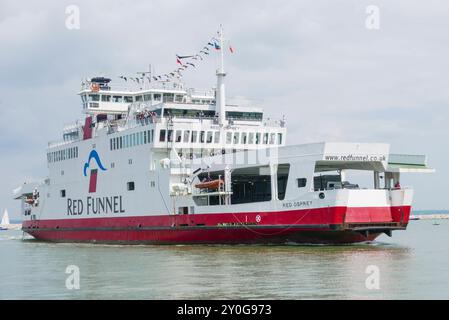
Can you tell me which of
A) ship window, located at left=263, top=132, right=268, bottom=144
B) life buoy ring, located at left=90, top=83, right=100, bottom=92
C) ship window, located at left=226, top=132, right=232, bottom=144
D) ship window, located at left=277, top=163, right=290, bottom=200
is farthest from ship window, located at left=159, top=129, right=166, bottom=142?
life buoy ring, located at left=90, top=83, right=100, bottom=92

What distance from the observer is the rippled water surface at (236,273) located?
19.2 m

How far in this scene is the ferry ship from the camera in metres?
29.7

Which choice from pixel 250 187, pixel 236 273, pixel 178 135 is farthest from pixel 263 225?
pixel 236 273

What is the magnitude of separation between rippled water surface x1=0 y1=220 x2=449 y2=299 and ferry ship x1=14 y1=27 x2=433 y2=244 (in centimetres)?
114

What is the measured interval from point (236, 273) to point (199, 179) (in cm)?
1152

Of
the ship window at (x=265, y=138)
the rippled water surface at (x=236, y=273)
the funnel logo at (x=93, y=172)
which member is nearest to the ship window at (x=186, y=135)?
the ship window at (x=265, y=138)

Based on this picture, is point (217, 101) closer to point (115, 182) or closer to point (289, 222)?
point (115, 182)

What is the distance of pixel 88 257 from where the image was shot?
31.1 meters

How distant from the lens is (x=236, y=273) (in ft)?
74.5

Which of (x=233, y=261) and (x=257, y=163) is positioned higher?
(x=257, y=163)

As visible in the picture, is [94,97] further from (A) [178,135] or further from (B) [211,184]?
(B) [211,184]

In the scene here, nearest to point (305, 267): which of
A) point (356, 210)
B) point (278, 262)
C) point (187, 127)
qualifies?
point (278, 262)

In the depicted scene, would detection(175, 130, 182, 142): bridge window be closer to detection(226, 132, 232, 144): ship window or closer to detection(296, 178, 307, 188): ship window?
detection(226, 132, 232, 144): ship window
